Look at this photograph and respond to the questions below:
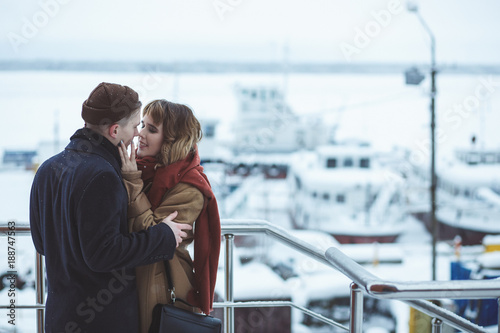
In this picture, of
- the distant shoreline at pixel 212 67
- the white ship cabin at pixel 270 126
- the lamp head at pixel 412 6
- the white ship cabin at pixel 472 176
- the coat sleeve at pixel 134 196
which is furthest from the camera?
the white ship cabin at pixel 270 126

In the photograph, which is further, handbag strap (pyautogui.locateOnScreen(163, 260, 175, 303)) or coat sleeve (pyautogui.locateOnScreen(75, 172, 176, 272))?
handbag strap (pyautogui.locateOnScreen(163, 260, 175, 303))

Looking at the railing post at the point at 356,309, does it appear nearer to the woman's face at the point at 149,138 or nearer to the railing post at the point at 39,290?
the woman's face at the point at 149,138

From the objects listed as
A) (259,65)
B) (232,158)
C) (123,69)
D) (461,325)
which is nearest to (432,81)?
(461,325)

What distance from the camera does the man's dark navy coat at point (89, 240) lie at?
96cm

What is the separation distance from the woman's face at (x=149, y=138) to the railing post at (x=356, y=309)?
640mm

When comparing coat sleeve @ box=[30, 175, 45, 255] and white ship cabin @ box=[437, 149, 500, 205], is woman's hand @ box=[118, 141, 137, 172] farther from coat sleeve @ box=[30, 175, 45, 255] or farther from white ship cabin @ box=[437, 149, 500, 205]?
white ship cabin @ box=[437, 149, 500, 205]

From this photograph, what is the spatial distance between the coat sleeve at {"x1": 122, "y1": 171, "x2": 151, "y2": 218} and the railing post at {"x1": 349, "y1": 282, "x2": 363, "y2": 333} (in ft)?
1.90

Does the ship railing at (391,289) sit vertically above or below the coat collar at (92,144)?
below

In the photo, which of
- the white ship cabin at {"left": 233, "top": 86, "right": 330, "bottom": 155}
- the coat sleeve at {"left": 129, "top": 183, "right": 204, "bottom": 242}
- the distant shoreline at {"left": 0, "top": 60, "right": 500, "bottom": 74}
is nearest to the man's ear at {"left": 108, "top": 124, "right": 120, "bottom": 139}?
the coat sleeve at {"left": 129, "top": 183, "right": 204, "bottom": 242}

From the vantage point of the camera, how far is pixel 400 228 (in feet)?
53.9

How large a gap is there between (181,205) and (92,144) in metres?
0.27

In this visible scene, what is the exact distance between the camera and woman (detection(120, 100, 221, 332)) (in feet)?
3.59

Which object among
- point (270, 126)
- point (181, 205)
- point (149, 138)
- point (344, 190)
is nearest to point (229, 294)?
point (181, 205)

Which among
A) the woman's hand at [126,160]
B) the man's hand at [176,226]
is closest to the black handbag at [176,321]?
the man's hand at [176,226]
